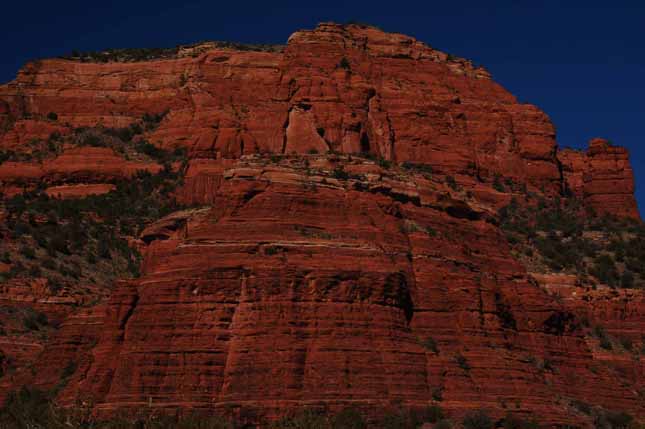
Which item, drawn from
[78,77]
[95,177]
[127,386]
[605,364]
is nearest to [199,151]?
[95,177]

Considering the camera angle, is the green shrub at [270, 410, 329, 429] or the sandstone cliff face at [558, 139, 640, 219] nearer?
the green shrub at [270, 410, 329, 429]

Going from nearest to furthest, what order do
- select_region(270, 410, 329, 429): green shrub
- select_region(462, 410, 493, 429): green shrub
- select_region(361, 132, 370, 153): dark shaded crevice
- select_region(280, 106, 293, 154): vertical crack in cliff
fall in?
select_region(270, 410, 329, 429): green shrub, select_region(462, 410, 493, 429): green shrub, select_region(280, 106, 293, 154): vertical crack in cliff, select_region(361, 132, 370, 153): dark shaded crevice

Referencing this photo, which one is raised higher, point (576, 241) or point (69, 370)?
point (576, 241)

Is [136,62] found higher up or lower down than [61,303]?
higher up

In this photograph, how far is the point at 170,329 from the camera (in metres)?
51.1

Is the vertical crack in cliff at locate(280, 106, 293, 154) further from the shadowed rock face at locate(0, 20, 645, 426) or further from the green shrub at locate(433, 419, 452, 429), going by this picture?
the green shrub at locate(433, 419, 452, 429)

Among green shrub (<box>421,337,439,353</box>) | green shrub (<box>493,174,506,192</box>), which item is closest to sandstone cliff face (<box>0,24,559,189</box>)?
green shrub (<box>493,174,506,192</box>)

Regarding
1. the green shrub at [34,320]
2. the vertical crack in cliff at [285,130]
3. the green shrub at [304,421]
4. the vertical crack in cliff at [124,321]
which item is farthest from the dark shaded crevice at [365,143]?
the green shrub at [304,421]

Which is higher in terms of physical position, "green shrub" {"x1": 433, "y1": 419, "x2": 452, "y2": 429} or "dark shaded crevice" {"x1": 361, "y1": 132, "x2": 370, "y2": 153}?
"dark shaded crevice" {"x1": 361, "y1": 132, "x2": 370, "y2": 153}

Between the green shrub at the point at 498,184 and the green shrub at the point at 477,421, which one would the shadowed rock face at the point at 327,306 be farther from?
the green shrub at the point at 498,184

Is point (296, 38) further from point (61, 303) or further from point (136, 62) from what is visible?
point (61, 303)

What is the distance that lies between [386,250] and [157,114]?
43.7 metres

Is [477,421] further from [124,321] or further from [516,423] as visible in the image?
[124,321]

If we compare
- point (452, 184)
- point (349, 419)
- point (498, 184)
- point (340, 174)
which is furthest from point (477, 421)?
point (498, 184)
